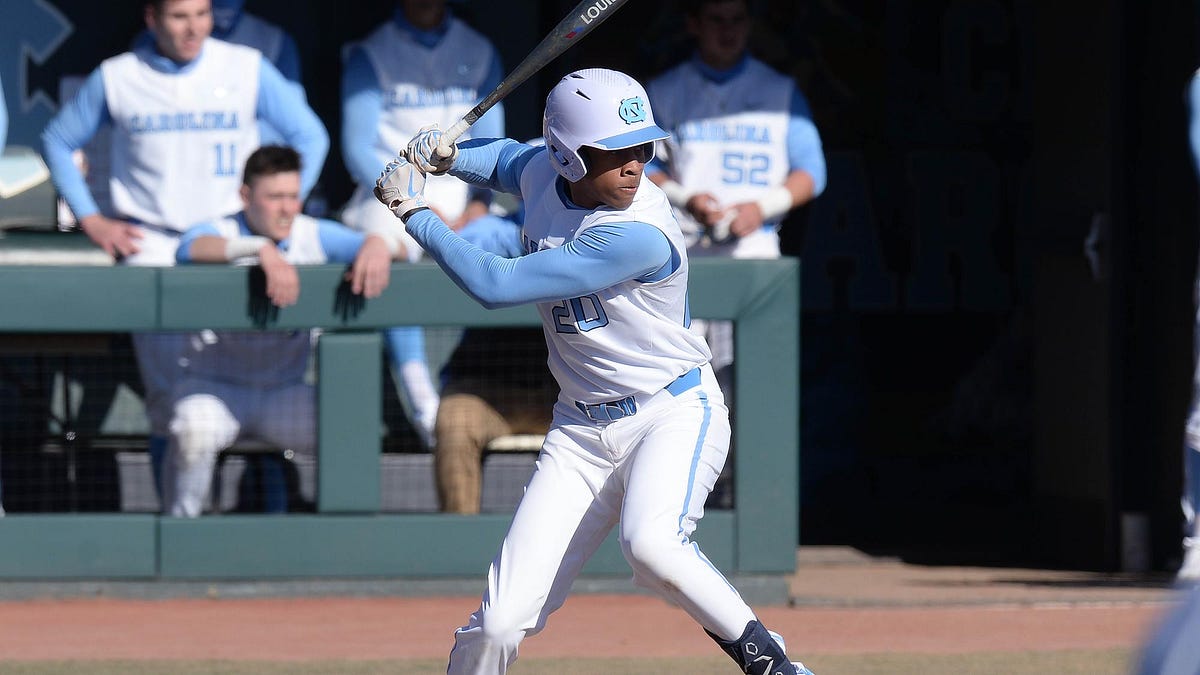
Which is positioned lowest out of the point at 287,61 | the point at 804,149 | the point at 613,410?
the point at 613,410

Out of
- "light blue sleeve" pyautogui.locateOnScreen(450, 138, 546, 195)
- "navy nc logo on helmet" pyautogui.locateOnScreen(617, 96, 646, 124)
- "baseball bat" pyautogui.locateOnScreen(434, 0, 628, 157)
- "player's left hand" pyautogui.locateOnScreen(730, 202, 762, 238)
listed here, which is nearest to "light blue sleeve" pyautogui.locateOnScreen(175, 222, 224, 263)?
"player's left hand" pyautogui.locateOnScreen(730, 202, 762, 238)

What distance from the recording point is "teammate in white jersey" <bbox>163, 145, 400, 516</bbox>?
6527mm

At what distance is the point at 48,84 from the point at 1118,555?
5114 mm

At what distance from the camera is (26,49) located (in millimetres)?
8320

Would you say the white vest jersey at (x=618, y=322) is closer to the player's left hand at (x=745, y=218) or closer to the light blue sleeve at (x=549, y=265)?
the light blue sleeve at (x=549, y=265)

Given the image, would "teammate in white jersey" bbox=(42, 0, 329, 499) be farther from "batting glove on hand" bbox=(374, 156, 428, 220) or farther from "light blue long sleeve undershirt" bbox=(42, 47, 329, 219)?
"batting glove on hand" bbox=(374, 156, 428, 220)

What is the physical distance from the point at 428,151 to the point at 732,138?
3.06 metres

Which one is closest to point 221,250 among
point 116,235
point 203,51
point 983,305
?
point 116,235

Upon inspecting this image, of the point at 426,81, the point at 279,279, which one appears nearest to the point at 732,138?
the point at 426,81

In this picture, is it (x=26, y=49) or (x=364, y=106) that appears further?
(x=26, y=49)

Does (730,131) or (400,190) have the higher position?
(730,131)

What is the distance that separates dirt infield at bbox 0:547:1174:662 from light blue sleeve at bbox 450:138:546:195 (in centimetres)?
176

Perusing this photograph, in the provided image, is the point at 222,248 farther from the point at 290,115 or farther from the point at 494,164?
the point at 494,164

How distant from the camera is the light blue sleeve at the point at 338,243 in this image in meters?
6.79
